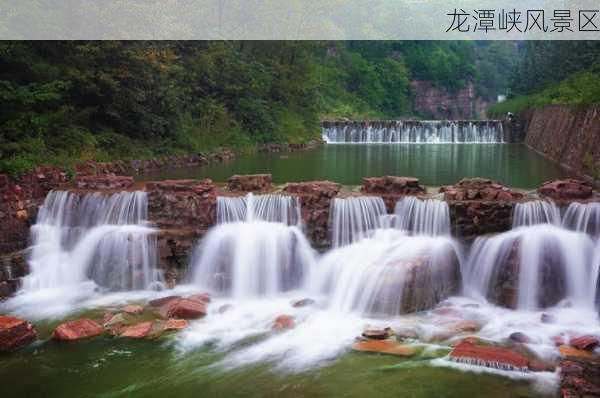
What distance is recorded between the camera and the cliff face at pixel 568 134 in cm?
2072

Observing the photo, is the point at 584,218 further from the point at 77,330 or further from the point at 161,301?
the point at 77,330

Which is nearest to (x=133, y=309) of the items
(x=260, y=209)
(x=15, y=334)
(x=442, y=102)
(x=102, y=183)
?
(x=15, y=334)

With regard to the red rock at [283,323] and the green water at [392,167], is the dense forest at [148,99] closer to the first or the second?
the green water at [392,167]

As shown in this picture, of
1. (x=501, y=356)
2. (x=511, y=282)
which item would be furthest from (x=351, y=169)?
(x=501, y=356)

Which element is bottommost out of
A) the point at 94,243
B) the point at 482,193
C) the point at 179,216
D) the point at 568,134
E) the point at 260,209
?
the point at 94,243

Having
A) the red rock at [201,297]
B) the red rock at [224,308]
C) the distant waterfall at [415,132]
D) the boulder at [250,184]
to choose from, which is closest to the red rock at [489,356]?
the red rock at [224,308]

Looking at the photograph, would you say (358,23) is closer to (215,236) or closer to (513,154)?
(513,154)

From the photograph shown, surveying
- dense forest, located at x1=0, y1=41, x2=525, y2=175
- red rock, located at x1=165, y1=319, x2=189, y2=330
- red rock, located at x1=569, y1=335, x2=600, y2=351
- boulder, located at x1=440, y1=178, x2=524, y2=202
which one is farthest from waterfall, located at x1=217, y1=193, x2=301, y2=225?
red rock, located at x1=569, y1=335, x2=600, y2=351

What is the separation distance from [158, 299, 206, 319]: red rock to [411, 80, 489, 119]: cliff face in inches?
2898

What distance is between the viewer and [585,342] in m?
9.00

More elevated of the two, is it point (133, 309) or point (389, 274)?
point (389, 274)

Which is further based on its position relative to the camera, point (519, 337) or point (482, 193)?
point (482, 193)

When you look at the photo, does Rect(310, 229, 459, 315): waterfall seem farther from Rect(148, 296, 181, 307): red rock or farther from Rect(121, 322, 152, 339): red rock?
Rect(121, 322, 152, 339): red rock

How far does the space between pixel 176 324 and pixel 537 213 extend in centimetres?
770
